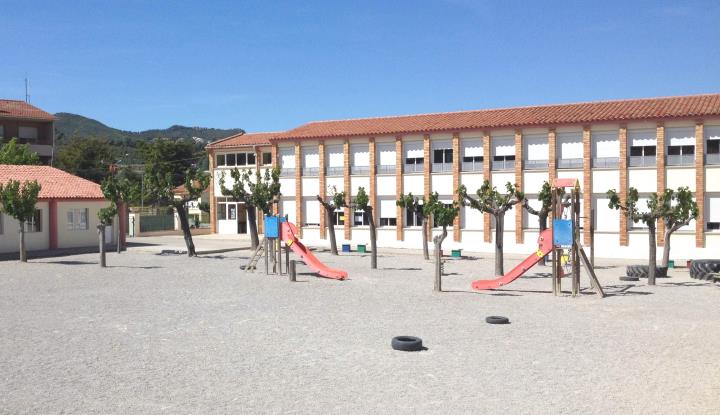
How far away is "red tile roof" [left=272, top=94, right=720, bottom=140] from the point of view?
126ft

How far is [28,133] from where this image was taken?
7162cm

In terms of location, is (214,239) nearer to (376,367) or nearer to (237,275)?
(237,275)

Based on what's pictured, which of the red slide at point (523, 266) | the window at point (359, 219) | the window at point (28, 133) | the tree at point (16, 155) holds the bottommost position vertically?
the red slide at point (523, 266)

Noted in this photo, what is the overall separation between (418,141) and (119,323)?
31.4 m

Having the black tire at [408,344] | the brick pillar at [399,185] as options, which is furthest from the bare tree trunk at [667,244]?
the brick pillar at [399,185]

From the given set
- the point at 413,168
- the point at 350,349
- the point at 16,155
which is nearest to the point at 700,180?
the point at 413,168

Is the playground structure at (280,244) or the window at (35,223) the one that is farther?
the window at (35,223)

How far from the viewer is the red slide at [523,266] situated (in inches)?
866

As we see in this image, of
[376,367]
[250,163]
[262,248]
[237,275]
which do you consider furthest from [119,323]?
[250,163]

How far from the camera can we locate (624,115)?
39.0 metres

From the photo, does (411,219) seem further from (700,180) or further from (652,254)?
(652,254)

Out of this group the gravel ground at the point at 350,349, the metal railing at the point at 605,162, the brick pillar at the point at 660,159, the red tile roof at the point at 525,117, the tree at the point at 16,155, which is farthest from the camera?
the tree at the point at 16,155

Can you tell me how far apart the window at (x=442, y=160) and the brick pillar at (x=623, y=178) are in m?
10.5

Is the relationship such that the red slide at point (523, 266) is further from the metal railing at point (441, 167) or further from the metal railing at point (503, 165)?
the metal railing at point (441, 167)
